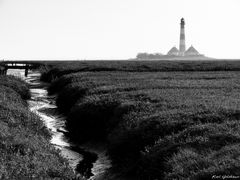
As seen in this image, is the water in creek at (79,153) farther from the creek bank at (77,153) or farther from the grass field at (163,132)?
the grass field at (163,132)

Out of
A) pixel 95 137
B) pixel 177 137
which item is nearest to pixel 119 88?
pixel 95 137

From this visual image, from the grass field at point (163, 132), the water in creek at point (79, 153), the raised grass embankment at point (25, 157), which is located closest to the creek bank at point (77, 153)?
the water in creek at point (79, 153)

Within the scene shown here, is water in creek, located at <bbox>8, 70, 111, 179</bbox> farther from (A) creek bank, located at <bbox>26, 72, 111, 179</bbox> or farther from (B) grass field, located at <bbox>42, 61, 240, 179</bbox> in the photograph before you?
(B) grass field, located at <bbox>42, 61, 240, 179</bbox>

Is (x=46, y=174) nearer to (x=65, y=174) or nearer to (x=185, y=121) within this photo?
(x=65, y=174)

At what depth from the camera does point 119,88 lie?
3003 centimetres

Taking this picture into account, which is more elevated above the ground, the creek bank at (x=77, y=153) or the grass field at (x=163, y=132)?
the grass field at (x=163, y=132)

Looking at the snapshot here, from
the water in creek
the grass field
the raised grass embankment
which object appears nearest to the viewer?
the raised grass embankment

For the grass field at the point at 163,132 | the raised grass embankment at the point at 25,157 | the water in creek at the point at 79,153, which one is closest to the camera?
the raised grass embankment at the point at 25,157

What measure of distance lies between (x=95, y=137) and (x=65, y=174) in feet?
29.4

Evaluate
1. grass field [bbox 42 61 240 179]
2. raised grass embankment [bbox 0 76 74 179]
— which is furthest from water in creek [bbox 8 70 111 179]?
raised grass embankment [bbox 0 76 74 179]

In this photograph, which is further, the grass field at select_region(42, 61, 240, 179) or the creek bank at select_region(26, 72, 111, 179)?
the creek bank at select_region(26, 72, 111, 179)

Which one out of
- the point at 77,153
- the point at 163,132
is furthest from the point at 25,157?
the point at 77,153

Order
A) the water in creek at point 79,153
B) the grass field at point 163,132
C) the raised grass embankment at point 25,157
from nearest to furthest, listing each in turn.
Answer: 1. the raised grass embankment at point 25,157
2. the grass field at point 163,132
3. the water in creek at point 79,153

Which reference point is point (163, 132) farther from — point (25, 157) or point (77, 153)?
point (25, 157)
